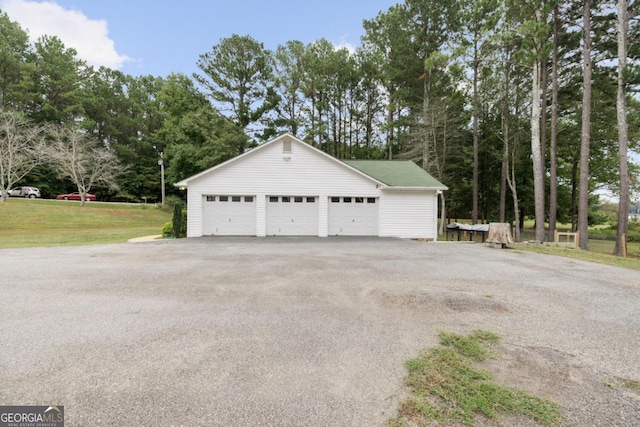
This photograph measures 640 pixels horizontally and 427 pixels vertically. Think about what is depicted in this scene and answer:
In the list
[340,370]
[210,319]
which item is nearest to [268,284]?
[210,319]

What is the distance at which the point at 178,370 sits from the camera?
2.57 metres

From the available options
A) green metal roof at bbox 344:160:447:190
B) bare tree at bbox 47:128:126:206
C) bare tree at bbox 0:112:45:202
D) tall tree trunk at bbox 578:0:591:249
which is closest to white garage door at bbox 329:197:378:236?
green metal roof at bbox 344:160:447:190

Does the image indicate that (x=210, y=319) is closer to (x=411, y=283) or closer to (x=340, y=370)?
(x=340, y=370)

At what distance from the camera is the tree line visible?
13.7 metres

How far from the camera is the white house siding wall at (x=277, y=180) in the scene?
13.8 meters

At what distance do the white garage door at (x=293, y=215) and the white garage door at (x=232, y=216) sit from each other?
3.42ft

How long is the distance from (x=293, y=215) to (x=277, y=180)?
1945 millimetres

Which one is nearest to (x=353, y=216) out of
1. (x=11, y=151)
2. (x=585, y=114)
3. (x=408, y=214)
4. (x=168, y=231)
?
(x=408, y=214)

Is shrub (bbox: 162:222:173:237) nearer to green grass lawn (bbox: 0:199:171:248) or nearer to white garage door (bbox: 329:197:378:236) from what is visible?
green grass lawn (bbox: 0:199:171:248)

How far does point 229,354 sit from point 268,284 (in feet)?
8.80

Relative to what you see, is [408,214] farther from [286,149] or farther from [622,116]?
[622,116]

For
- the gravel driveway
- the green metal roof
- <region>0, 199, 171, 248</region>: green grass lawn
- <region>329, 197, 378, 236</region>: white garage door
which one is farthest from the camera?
<region>0, 199, 171, 248</region>: green grass lawn

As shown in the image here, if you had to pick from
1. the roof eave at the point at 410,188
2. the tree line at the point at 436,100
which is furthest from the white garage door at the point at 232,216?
the tree line at the point at 436,100

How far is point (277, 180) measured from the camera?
46.3 feet
